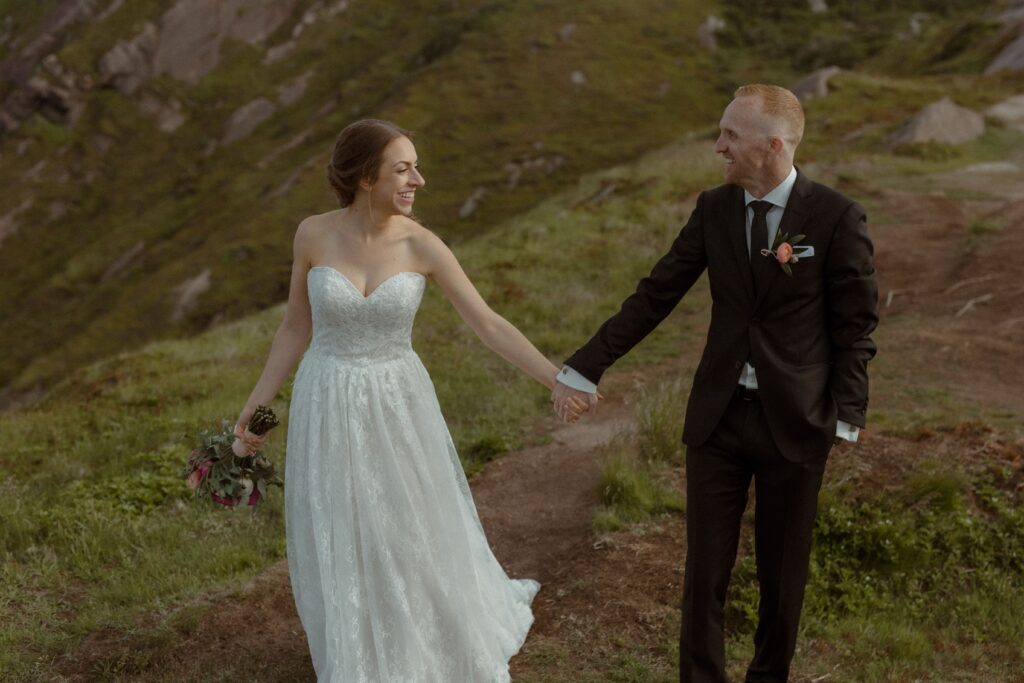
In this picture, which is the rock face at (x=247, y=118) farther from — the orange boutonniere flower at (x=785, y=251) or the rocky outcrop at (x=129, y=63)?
the orange boutonniere flower at (x=785, y=251)

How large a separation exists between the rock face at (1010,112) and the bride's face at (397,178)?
81.9ft

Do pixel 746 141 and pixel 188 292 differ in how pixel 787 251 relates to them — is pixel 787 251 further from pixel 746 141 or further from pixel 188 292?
pixel 188 292

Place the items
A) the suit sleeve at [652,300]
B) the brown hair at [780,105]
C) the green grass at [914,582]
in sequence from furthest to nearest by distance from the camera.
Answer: the green grass at [914,582] → the suit sleeve at [652,300] → the brown hair at [780,105]

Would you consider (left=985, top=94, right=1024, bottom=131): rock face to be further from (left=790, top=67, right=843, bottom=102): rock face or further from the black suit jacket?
the black suit jacket

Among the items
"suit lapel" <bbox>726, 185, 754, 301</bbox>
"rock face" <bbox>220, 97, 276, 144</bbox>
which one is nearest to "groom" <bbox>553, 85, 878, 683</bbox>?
"suit lapel" <bbox>726, 185, 754, 301</bbox>

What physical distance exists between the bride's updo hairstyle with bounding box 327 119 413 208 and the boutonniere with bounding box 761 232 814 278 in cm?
195

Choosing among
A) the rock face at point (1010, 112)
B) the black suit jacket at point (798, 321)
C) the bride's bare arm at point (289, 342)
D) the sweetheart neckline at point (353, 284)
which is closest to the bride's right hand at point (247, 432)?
the bride's bare arm at point (289, 342)

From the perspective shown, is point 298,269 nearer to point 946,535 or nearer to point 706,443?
point 706,443

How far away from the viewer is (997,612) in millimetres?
6336

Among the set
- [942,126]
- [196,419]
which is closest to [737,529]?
[196,419]

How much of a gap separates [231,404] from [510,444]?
3.76 metres

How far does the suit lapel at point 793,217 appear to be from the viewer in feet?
15.1

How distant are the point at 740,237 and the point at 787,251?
0.29m

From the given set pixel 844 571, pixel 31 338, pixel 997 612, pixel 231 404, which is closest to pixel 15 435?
pixel 231 404
